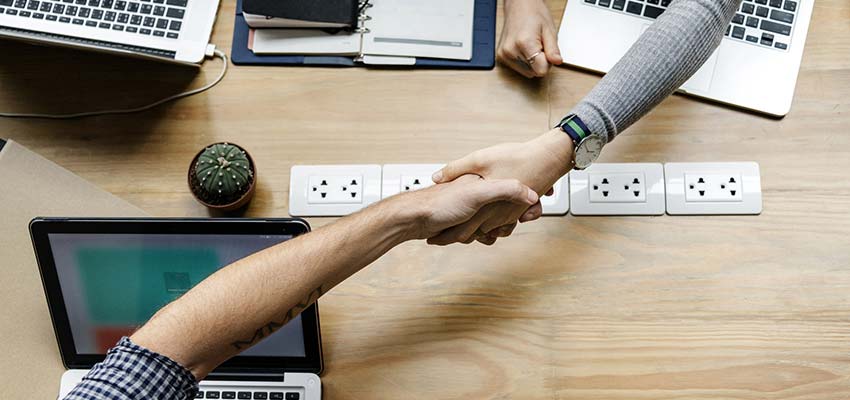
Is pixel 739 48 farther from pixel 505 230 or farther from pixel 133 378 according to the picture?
pixel 133 378

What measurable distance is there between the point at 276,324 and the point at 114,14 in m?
0.51

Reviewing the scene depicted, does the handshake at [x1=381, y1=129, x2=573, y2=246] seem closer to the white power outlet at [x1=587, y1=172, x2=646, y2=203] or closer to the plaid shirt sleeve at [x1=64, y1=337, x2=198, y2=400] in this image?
the white power outlet at [x1=587, y1=172, x2=646, y2=203]

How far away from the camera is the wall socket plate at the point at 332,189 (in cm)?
117

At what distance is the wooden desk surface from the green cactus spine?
0.21 ft

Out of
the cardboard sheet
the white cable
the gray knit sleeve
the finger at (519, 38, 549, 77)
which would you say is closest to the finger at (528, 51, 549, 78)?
the finger at (519, 38, 549, 77)

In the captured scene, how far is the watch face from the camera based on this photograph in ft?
3.54

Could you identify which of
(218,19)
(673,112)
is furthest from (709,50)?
(218,19)

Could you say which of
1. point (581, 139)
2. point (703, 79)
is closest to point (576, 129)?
point (581, 139)

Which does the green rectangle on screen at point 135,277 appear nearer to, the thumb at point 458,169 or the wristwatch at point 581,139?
the thumb at point 458,169

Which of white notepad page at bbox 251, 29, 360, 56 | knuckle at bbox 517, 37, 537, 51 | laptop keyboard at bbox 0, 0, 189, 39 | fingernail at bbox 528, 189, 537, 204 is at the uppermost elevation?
laptop keyboard at bbox 0, 0, 189, 39

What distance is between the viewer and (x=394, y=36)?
1.24m

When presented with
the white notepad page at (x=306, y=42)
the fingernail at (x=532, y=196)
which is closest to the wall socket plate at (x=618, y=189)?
the fingernail at (x=532, y=196)

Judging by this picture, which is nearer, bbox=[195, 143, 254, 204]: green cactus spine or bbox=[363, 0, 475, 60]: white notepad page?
bbox=[195, 143, 254, 204]: green cactus spine

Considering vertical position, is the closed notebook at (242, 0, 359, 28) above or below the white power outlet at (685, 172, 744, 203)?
above
